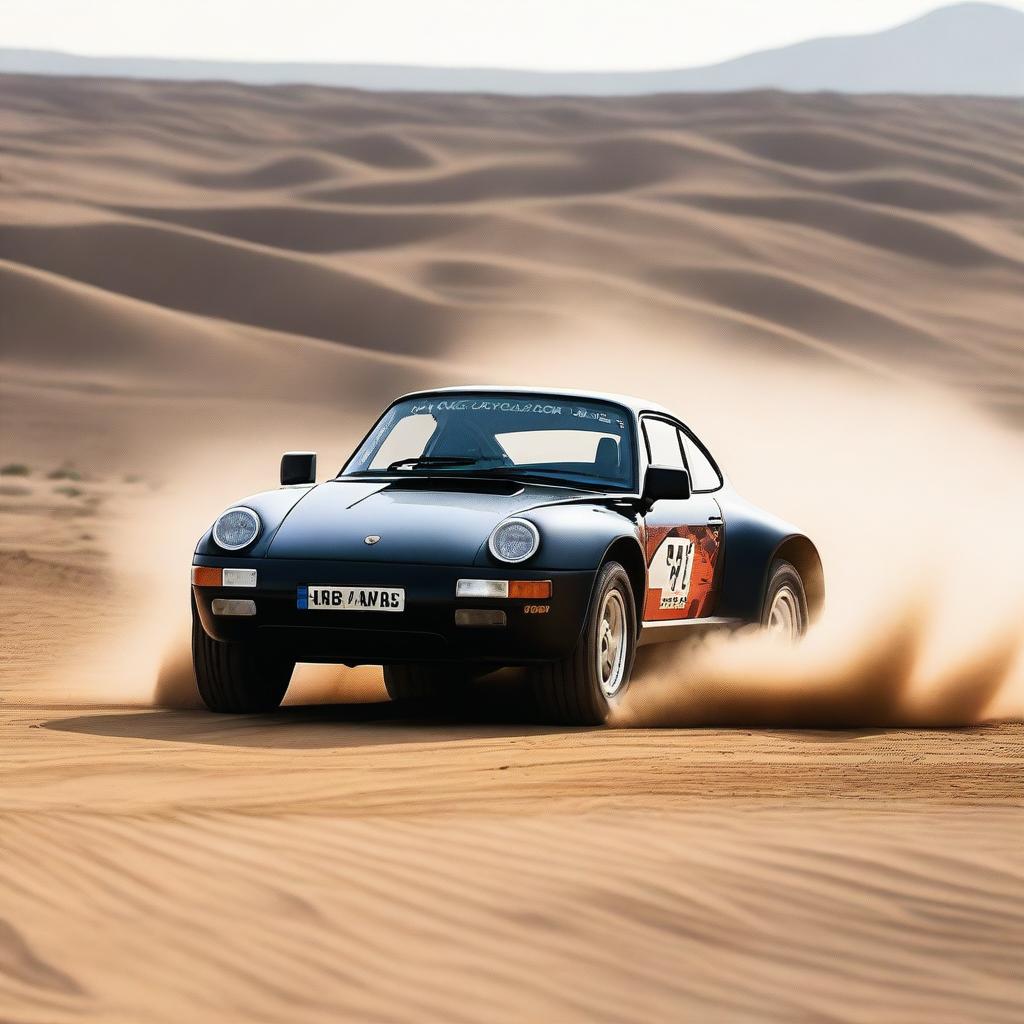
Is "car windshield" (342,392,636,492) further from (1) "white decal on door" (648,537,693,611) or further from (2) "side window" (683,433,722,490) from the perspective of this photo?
(2) "side window" (683,433,722,490)

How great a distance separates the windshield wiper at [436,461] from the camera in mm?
9547

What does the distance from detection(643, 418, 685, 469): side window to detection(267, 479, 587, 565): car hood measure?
0.94m

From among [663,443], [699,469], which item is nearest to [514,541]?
[663,443]

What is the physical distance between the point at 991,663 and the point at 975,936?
5.58 m

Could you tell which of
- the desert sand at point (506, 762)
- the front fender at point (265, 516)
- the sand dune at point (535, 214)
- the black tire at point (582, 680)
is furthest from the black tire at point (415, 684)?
the sand dune at point (535, 214)

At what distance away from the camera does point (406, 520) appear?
28.6ft

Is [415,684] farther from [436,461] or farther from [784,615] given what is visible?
[784,615]

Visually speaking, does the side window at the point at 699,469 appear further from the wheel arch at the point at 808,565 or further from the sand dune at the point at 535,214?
the sand dune at the point at 535,214

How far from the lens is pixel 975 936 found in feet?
17.0

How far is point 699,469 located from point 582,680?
222 cm

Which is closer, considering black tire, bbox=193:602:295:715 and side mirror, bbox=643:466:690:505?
black tire, bbox=193:602:295:715

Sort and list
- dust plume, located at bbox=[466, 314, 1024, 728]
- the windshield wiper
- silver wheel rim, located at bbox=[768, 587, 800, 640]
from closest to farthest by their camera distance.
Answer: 1. the windshield wiper
2. dust plume, located at bbox=[466, 314, 1024, 728]
3. silver wheel rim, located at bbox=[768, 587, 800, 640]

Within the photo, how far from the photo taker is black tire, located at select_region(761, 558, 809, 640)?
1062 cm

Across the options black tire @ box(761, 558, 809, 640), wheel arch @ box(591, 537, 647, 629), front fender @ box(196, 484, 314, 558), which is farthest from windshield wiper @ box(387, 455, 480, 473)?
black tire @ box(761, 558, 809, 640)
